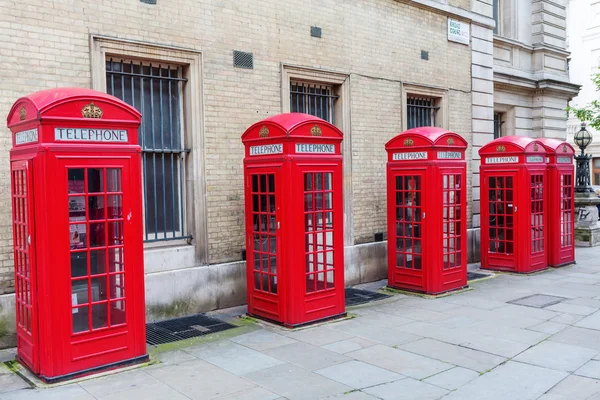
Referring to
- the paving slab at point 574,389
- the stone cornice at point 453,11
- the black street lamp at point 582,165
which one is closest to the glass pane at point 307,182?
the paving slab at point 574,389

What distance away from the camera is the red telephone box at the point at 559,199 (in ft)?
38.4

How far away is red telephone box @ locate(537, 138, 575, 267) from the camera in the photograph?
11.7 m

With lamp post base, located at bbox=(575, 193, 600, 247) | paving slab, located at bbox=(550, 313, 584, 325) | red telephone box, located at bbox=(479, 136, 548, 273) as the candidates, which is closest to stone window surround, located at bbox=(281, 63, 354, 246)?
red telephone box, located at bbox=(479, 136, 548, 273)

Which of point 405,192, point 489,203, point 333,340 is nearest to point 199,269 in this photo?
point 333,340

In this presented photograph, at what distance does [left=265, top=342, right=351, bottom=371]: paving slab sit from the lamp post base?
37.8 ft

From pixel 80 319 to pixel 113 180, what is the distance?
141 cm

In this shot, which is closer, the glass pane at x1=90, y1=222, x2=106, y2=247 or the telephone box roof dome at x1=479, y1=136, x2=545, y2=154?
→ the glass pane at x1=90, y1=222, x2=106, y2=247

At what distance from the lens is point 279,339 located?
6812 mm

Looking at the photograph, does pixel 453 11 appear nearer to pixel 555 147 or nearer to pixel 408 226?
pixel 555 147

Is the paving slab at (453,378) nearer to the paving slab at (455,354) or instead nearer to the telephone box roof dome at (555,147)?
the paving slab at (455,354)

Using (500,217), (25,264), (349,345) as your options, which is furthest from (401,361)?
(500,217)

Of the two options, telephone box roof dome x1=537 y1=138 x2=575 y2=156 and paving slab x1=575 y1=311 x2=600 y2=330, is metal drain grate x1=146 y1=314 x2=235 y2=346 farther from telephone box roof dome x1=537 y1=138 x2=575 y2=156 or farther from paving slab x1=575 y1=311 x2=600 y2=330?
telephone box roof dome x1=537 y1=138 x2=575 y2=156

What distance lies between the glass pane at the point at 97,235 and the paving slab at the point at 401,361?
2.90 metres

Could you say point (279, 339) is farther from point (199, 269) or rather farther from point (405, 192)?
point (405, 192)
